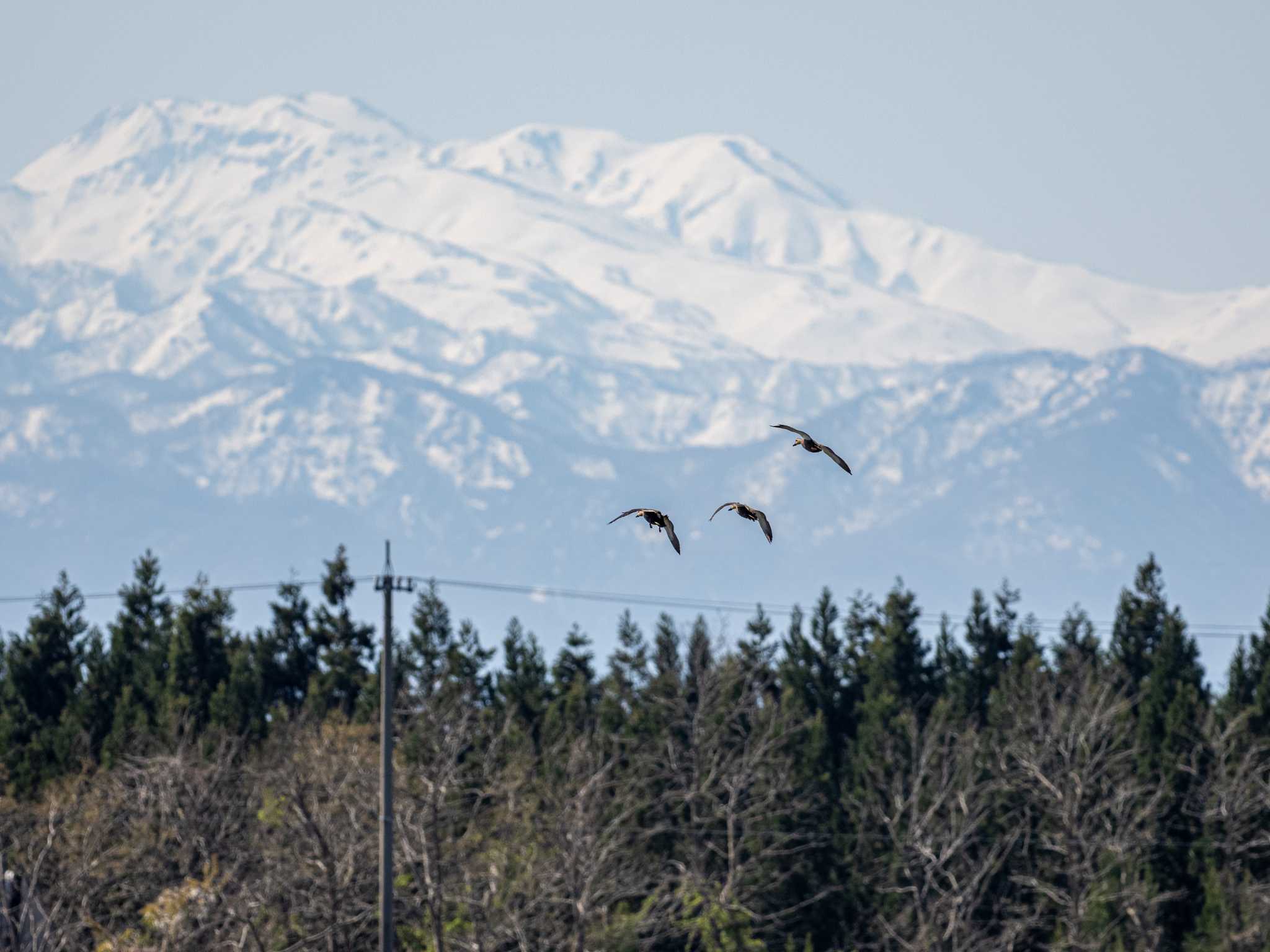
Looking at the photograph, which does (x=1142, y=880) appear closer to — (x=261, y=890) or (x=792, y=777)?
(x=792, y=777)

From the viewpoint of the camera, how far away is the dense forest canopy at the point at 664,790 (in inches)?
2255

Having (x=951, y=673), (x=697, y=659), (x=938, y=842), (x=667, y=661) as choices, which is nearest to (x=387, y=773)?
(x=938, y=842)

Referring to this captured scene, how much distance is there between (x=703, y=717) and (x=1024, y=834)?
451 inches

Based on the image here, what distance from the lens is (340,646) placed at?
98.3 m

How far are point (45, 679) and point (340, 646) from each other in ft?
42.6

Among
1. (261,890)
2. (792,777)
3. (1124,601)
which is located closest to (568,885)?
(261,890)

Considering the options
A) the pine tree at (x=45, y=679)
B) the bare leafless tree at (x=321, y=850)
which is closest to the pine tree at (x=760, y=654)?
the bare leafless tree at (x=321, y=850)

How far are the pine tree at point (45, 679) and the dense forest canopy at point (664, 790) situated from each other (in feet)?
0.55

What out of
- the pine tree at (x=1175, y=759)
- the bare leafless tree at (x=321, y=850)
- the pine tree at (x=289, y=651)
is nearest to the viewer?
the bare leafless tree at (x=321, y=850)

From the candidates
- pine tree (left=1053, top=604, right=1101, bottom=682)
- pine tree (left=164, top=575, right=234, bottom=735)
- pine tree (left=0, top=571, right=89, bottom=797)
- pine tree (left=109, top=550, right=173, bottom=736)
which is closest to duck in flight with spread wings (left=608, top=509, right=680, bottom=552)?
pine tree (left=109, top=550, right=173, bottom=736)

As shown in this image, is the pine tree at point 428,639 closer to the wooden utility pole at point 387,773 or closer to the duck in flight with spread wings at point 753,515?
the wooden utility pole at point 387,773

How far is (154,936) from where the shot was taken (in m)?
54.3

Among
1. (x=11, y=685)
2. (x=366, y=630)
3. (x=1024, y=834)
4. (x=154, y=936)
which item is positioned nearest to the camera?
(x=154, y=936)

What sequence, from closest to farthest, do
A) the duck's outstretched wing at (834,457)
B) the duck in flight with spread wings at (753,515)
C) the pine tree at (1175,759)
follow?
the duck's outstretched wing at (834,457)
the duck in flight with spread wings at (753,515)
the pine tree at (1175,759)
